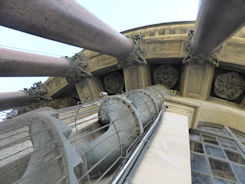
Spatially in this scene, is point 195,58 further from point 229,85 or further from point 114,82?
point 114,82

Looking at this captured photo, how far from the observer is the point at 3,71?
17.0 feet

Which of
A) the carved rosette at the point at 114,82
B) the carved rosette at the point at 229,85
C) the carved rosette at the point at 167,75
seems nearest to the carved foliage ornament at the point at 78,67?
the carved rosette at the point at 114,82

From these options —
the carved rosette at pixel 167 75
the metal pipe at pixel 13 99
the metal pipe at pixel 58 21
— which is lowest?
the metal pipe at pixel 13 99

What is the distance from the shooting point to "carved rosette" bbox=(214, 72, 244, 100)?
19.8 ft

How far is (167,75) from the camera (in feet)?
24.6

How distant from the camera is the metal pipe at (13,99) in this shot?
7.61m

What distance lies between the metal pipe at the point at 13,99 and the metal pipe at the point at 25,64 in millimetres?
3014

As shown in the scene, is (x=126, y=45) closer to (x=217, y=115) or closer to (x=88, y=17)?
(x=88, y=17)

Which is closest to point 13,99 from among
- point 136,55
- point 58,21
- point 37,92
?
point 37,92

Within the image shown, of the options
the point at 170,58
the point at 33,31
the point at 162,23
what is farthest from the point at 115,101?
the point at 162,23

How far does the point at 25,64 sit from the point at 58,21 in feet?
12.2

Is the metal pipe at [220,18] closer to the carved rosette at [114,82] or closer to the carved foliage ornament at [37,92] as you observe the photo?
the carved rosette at [114,82]

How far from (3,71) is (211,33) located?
7.35m

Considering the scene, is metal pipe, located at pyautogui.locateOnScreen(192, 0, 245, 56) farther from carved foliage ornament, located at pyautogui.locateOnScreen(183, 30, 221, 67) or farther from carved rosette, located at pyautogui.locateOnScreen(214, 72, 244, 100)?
carved rosette, located at pyautogui.locateOnScreen(214, 72, 244, 100)
